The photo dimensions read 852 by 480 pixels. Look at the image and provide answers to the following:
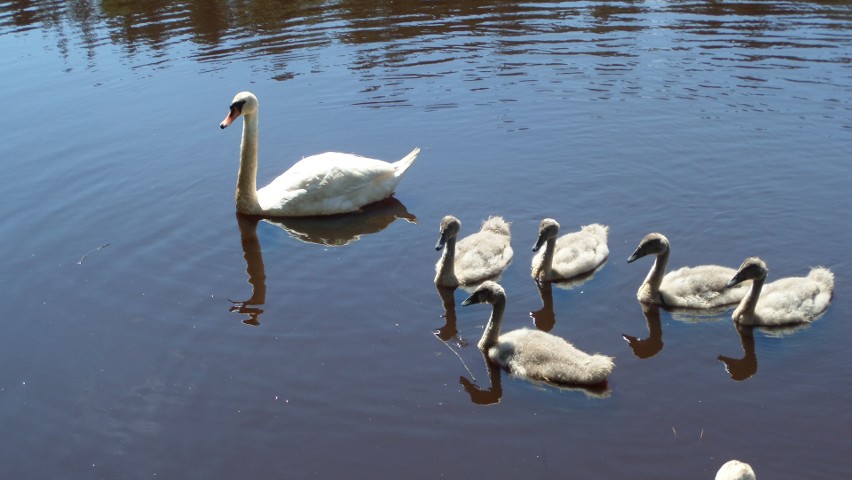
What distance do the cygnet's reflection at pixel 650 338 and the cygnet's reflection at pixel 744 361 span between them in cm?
61

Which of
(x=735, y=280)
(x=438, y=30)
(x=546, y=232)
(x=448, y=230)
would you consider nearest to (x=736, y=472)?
(x=735, y=280)

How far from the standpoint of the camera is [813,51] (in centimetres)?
1711

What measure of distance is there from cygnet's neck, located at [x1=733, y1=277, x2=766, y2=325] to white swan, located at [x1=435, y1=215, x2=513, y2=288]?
260 cm

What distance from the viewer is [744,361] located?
Result: 28.6ft

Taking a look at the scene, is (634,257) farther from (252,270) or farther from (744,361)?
(252,270)

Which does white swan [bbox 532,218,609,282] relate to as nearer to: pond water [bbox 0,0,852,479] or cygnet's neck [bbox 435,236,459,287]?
pond water [bbox 0,0,852,479]

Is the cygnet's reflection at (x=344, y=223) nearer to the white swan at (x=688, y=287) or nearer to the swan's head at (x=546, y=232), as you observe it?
the swan's head at (x=546, y=232)

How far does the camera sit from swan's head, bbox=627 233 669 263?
9891 mm

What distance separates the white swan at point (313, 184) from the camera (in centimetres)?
1235

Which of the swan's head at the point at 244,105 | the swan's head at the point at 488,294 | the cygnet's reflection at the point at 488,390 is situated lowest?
the cygnet's reflection at the point at 488,390

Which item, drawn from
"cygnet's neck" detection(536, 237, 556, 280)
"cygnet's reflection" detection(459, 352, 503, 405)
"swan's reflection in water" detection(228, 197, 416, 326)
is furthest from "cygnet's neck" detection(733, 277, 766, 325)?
"swan's reflection in water" detection(228, 197, 416, 326)

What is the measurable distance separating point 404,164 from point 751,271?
5193 millimetres

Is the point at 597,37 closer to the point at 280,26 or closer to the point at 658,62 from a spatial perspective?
the point at 658,62

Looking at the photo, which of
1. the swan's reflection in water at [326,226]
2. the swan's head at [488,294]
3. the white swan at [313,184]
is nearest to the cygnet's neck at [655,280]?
the swan's head at [488,294]
